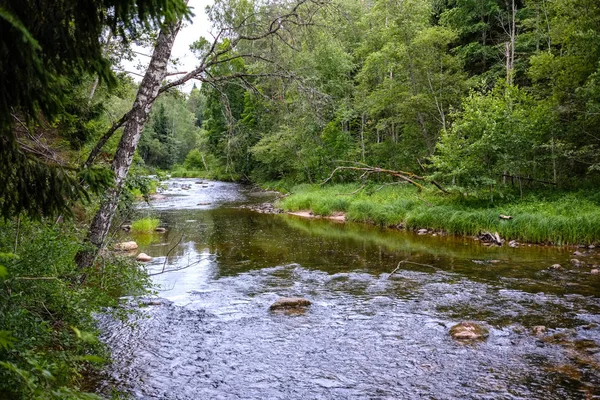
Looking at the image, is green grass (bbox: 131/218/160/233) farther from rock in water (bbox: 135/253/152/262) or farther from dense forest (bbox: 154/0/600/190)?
dense forest (bbox: 154/0/600/190)

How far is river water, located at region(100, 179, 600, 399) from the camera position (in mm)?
6070

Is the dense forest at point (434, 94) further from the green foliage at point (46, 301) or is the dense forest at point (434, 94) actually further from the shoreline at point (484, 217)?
the green foliage at point (46, 301)

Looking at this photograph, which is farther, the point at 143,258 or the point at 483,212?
the point at 483,212

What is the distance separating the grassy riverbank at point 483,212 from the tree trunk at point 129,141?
14.1m

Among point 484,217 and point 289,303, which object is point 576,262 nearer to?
point 484,217

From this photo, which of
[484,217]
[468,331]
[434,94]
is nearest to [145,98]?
[468,331]

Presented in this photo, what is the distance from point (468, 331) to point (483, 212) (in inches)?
437

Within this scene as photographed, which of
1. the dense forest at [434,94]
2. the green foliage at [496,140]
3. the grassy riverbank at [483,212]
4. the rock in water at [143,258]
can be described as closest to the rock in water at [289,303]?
the dense forest at [434,94]

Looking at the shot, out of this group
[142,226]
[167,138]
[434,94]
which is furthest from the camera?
[167,138]

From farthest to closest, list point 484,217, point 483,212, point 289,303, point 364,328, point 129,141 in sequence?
point 483,212, point 484,217, point 289,303, point 364,328, point 129,141

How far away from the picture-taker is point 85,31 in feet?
9.69

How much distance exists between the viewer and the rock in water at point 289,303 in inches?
371

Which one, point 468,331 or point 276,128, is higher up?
point 276,128

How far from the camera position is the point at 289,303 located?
9.50 m
